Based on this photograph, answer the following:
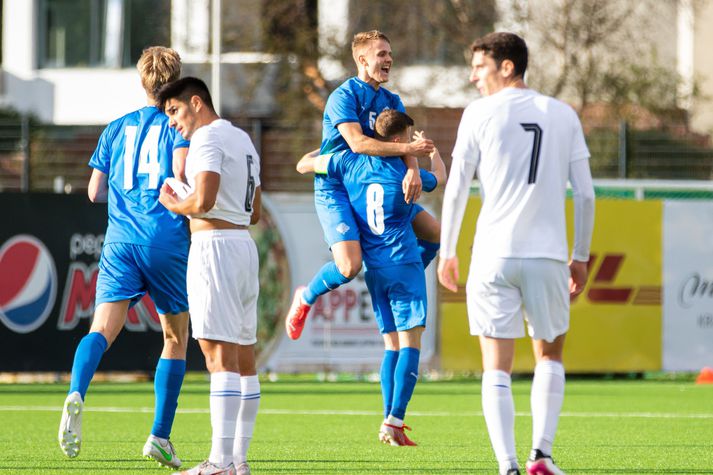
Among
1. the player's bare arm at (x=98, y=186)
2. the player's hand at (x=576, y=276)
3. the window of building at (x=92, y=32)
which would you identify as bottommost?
the player's hand at (x=576, y=276)

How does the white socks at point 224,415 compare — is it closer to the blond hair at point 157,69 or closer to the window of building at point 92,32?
the blond hair at point 157,69

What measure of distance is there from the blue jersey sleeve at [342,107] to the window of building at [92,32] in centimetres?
2747

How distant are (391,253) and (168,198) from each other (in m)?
2.36

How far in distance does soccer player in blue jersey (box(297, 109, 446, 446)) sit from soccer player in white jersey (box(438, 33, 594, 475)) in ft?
7.20

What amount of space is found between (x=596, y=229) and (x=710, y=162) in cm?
333

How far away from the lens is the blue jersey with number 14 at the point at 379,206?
29.1 ft

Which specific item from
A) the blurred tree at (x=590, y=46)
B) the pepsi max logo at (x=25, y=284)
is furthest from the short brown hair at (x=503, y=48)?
the blurred tree at (x=590, y=46)

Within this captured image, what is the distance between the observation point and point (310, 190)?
1673cm

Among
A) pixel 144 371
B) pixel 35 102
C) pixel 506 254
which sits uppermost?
pixel 35 102

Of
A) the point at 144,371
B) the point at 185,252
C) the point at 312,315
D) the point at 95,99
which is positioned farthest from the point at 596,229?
the point at 95,99

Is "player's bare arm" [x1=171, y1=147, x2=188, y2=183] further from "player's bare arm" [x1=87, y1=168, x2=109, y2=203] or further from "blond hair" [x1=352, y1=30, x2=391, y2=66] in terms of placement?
"blond hair" [x1=352, y1=30, x2=391, y2=66]

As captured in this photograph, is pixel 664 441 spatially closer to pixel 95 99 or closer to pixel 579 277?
pixel 579 277

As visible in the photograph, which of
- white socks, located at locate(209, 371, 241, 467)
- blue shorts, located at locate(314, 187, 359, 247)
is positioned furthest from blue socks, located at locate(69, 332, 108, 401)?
blue shorts, located at locate(314, 187, 359, 247)

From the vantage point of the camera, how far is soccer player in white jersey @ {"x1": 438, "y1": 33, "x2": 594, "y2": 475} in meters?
6.42
